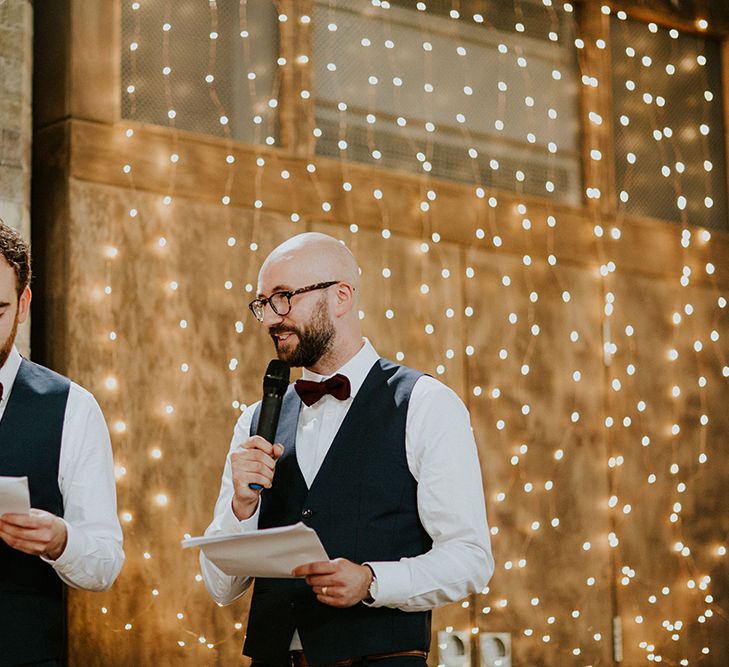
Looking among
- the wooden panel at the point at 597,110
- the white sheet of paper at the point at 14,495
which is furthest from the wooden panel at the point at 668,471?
the white sheet of paper at the point at 14,495

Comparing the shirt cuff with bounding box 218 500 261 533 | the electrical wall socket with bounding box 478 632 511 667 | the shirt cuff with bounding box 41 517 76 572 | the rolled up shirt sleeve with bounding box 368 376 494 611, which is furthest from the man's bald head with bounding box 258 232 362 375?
the electrical wall socket with bounding box 478 632 511 667

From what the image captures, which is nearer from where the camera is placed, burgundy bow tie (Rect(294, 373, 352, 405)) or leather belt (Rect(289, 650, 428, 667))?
leather belt (Rect(289, 650, 428, 667))

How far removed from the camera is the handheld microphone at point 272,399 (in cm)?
277

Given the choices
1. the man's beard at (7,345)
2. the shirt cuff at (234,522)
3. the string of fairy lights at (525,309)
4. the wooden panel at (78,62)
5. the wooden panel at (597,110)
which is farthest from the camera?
the wooden panel at (597,110)

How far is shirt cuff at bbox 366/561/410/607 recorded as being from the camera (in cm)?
264

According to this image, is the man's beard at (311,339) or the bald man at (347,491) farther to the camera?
the man's beard at (311,339)

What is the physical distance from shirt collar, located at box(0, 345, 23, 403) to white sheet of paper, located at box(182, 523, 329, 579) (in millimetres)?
609

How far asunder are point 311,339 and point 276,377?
20cm

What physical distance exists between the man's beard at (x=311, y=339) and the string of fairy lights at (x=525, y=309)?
1716 millimetres

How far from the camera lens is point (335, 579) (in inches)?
102

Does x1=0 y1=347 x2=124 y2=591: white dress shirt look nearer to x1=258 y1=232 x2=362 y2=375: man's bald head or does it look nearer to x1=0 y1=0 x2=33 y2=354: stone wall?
x1=258 y1=232 x2=362 y2=375: man's bald head

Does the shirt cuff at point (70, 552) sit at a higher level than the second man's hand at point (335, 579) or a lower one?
higher

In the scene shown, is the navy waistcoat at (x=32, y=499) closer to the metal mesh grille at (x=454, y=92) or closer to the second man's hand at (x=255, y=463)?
the second man's hand at (x=255, y=463)

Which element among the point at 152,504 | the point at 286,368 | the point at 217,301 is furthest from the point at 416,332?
the point at 286,368
